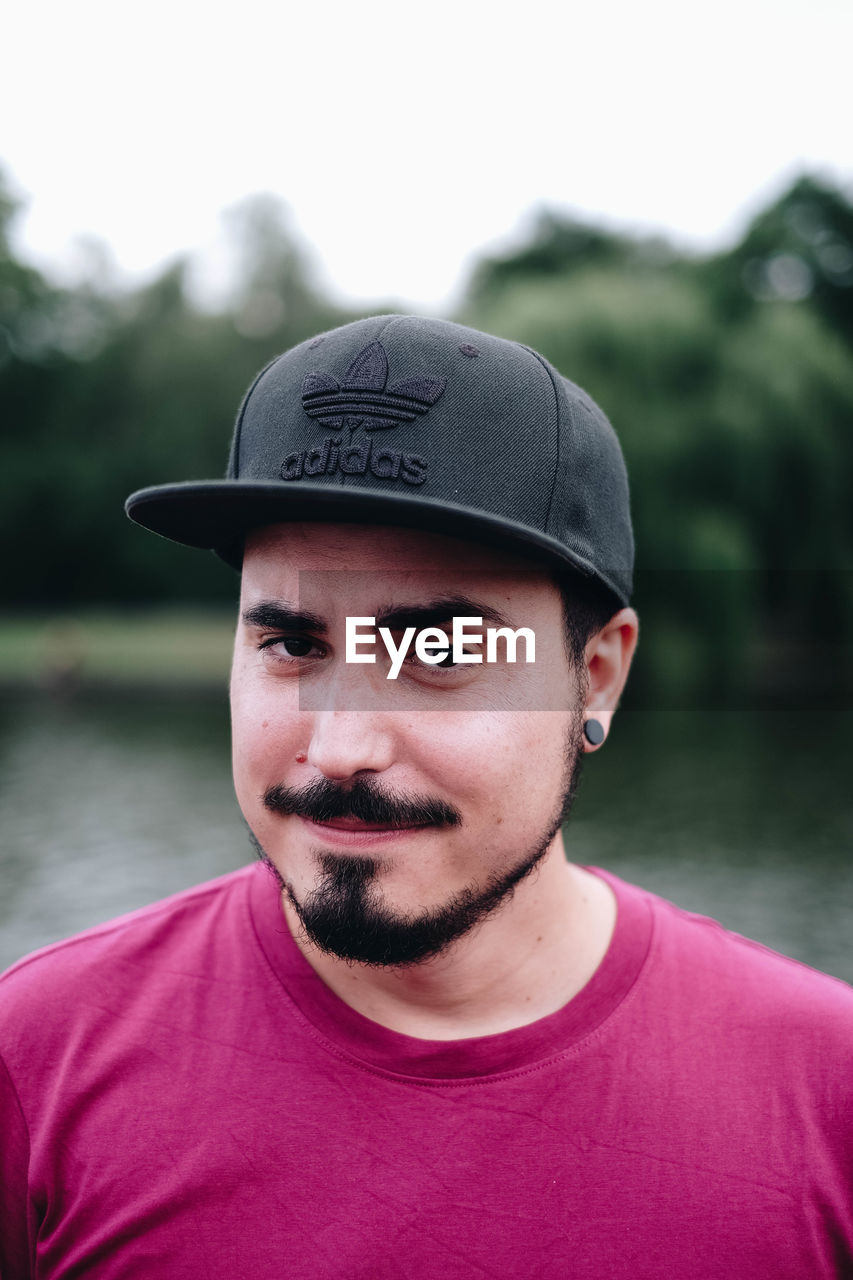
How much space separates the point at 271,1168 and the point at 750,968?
0.90m

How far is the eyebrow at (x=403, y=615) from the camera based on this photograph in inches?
67.7

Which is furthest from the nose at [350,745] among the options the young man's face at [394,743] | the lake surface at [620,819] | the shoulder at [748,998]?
the lake surface at [620,819]

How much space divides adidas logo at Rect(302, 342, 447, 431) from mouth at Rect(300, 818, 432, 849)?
2.03 feet

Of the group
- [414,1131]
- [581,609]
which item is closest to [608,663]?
[581,609]

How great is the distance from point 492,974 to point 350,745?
52 centimetres

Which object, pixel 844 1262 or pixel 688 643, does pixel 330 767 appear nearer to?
pixel 844 1262

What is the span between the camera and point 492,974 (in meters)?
1.90

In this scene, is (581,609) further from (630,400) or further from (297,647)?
(630,400)

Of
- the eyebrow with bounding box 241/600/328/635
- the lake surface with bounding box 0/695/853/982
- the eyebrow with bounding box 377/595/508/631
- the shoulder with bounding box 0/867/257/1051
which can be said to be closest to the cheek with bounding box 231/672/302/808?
the eyebrow with bounding box 241/600/328/635

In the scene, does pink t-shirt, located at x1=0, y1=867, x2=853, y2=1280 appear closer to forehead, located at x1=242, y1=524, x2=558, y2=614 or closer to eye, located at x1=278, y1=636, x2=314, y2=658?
eye, located at x1=278, y1=636, x2=314, y2=658

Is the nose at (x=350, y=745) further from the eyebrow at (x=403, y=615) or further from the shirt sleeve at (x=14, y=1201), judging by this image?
the shirt sleeve at (x=14, y=1201)

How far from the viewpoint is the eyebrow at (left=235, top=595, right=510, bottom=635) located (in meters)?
1.72

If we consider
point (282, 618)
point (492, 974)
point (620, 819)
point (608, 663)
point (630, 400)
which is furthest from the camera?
point (630, 400)

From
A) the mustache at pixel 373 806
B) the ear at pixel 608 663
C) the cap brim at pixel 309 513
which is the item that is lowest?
the mustache at pixel 373 806
